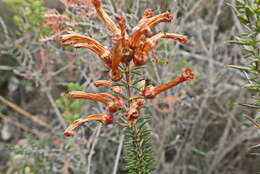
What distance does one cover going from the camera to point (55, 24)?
5.76 ft

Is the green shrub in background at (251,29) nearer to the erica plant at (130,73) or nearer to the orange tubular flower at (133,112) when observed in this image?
the erica plant at (130,73)

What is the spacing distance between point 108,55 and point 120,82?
11 centimetres

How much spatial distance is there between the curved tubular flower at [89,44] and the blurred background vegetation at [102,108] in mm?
462

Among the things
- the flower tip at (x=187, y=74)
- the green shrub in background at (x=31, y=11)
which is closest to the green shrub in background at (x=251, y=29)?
the flower tip at (x=187, y=74)

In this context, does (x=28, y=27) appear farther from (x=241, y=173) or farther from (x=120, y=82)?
(x=241, y=173)

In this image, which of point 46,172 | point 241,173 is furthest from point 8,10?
point 241,173

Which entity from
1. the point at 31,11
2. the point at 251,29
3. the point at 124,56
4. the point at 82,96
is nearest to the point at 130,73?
the point at 124,56

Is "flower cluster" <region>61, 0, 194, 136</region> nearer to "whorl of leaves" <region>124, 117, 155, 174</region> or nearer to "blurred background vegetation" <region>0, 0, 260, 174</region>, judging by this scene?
"whorl of leaves" <region>124, 117, 155, 174</region>

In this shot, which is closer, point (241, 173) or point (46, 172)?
point (46, 172)

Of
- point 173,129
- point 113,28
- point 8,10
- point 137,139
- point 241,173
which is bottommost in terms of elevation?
point 241,173

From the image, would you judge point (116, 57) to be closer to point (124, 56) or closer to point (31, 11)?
point (124, 56)

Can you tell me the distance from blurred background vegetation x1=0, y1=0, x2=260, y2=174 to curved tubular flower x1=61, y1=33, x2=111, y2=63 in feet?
1.52

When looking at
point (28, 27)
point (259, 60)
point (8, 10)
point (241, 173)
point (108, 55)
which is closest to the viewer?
point (259, 60)

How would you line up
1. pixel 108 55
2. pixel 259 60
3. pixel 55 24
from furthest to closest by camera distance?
1. pixel 55 24
2. pixel 108 55
3. pixel 259 60
